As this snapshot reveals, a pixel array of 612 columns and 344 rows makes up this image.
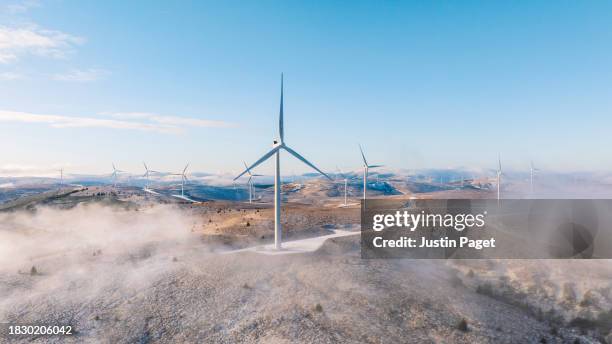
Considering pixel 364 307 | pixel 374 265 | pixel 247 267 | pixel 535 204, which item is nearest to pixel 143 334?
pixel 247 267

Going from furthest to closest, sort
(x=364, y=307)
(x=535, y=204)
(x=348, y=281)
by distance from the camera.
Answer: (x=535, y=204) → (x=348, y=281) → (x=364, y=307)

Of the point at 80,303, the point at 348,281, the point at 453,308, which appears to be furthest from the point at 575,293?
the point at 80,303

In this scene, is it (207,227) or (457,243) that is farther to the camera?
(207,227)

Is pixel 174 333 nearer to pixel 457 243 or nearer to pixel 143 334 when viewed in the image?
pixel 143 334

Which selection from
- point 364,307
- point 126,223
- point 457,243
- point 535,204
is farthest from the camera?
point 535,204

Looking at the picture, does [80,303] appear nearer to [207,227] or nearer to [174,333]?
[174,333]

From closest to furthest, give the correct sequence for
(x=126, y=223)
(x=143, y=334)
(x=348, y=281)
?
(x=143, y=334), (x=348, y=281), (x=126, y=223)

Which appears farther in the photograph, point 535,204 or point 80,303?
point 535,204

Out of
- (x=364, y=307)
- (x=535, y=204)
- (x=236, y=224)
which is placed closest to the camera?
(x=364, y=307)
